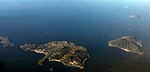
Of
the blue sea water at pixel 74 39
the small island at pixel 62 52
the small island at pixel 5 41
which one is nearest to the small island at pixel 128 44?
the blue sea water at pixel 74 39

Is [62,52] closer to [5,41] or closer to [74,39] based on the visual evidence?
[74,39]

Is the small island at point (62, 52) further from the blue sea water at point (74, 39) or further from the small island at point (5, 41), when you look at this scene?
the small island at point (5, 41)

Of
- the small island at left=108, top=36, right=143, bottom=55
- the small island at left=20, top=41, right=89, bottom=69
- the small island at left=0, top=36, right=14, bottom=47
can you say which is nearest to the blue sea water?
the small island at left=20, top=41, right=89, bottom=69

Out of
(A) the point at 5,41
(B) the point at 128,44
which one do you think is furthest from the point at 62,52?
(B) the point at 128,44

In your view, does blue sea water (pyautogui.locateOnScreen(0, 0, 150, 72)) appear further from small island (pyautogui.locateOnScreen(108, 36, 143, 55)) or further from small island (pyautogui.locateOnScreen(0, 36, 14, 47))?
small island (pyautogui.locateOnScreen(108, 36, 143, 55))

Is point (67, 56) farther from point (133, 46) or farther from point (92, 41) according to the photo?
point (133, 46)

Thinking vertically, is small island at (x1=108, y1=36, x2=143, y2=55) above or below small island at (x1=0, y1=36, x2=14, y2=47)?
below
